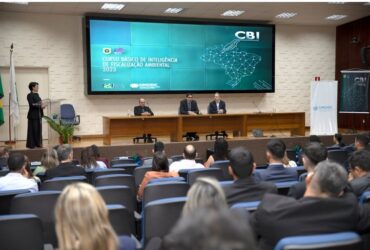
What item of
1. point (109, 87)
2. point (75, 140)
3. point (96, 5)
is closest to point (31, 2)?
point (96, 5)

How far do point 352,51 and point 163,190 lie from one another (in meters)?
11.8

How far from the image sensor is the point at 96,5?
10.0 m

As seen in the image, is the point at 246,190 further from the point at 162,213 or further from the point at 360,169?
the point at 360,169

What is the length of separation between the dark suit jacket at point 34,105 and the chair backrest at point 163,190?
580 cm

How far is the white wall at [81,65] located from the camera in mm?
10539

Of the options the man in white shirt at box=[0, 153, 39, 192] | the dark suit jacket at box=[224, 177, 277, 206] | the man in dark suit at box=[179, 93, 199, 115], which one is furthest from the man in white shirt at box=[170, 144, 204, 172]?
the man in dark suit at box=[179, 93, 199, 115]

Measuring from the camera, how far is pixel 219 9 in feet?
36.1

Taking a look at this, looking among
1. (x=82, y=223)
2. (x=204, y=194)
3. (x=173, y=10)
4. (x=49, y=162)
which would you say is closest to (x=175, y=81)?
(x=173, y=10)

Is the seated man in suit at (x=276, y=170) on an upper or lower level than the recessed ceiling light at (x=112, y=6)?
lower

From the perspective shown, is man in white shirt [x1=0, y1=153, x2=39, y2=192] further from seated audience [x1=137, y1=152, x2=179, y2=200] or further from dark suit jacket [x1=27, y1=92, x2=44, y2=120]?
dark suit jacket [x1=27, y1=92, x2=44, y2=120]

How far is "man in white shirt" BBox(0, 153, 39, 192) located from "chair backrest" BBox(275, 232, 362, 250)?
2473 millimetres

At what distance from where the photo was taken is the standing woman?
324 inches

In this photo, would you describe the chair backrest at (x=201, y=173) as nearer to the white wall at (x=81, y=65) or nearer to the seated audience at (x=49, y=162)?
the seated audience at (x=49, y=162)

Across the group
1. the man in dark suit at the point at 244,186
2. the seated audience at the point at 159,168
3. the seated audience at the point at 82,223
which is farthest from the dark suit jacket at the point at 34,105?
the seated audience at the point at 82,223
